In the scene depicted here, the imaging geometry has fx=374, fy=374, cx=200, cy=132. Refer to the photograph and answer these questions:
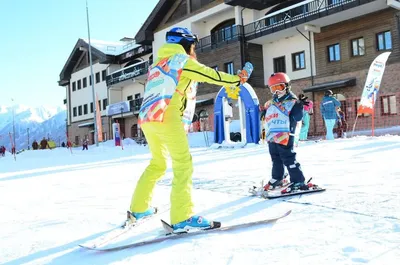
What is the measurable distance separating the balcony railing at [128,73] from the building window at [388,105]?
58.4 ft

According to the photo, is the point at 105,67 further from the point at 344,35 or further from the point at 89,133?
the point at 344,35

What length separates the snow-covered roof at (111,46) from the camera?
1426 inches

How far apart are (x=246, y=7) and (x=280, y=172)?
20.9 meters

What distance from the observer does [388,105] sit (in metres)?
18.4

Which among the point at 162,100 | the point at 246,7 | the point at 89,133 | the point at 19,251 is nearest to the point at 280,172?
the point at 162,100

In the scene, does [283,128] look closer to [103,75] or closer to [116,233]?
[116,233]

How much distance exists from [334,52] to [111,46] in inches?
969

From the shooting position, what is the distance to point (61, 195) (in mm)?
5199

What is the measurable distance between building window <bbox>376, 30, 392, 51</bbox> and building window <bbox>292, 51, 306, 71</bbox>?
14.3 ft

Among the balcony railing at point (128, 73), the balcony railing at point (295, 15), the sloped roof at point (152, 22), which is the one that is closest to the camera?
the balcony railing at point (295, 15)

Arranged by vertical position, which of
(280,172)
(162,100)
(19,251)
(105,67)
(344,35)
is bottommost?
(19,251)

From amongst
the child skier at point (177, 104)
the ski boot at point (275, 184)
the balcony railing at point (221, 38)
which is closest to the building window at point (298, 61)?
the balcony railing at point (221, 38)

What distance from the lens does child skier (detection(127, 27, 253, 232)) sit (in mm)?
2809

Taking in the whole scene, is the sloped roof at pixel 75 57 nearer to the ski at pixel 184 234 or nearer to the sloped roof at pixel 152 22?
the sloped roof at pixel 152 22
